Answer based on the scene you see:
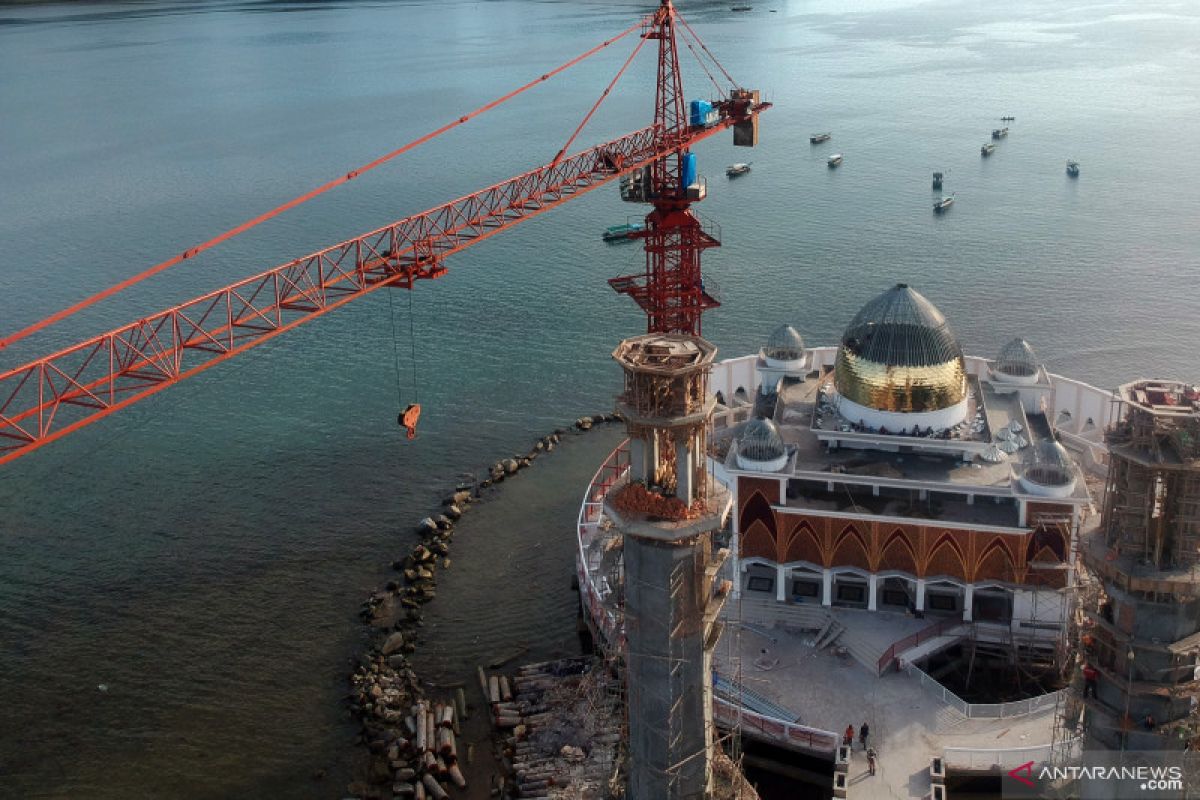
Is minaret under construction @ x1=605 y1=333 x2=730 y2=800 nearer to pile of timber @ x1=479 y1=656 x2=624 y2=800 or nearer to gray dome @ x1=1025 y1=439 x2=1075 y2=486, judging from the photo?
pile of timber @ x1=479 y1=656 x2=624 y2=800

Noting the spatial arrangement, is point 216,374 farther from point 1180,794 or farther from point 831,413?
point 1180,794

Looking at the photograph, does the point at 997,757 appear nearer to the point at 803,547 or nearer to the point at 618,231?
the point at 803,547

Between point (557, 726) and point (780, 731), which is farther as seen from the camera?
point (557, 726)

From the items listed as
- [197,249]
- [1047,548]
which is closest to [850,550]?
[1047,548]

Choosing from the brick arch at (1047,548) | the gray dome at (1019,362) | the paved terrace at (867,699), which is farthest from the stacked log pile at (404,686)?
the gray dome at (1019,362)

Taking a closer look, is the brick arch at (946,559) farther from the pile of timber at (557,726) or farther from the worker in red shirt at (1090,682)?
the worker in red shirt at (1090,682)

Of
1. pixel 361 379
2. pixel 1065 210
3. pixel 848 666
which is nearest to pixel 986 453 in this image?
pixel 848 666

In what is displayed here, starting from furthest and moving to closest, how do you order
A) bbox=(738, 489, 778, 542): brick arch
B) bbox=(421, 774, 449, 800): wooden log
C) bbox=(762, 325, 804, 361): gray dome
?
bbox=(762, 325, 804, 361): gray dome
bbox=(738, 489, 778, 542): brick arch
bbox=(421, 774, 449, 800): wooden log

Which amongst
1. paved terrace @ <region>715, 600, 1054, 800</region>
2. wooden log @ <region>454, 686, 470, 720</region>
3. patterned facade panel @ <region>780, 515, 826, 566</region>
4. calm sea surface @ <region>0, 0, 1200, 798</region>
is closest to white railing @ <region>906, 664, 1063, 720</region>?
Answer: paved terrace @ <region>715, 600, 1054, 800</region>
